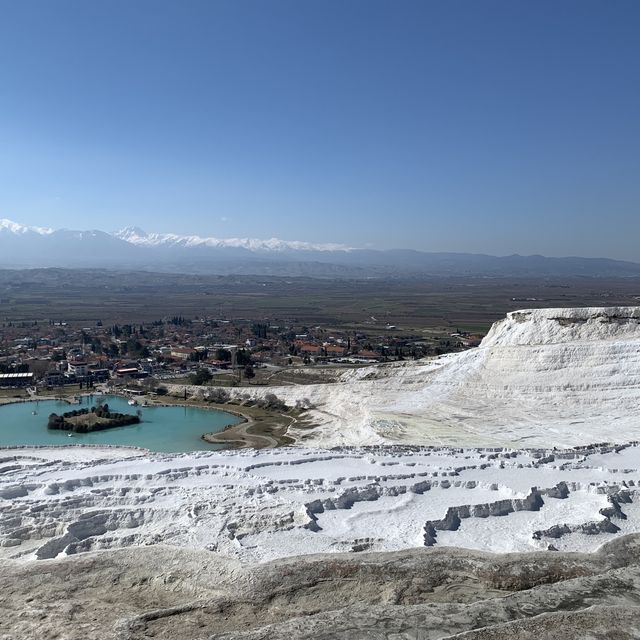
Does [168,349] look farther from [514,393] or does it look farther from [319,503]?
[319,503]

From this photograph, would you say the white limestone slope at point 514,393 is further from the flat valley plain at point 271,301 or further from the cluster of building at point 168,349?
the flat valley plain at point 271,301

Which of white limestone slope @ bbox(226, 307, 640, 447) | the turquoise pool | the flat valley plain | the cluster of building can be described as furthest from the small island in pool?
the flat valley plain

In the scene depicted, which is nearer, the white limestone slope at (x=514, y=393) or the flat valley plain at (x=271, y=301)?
the white limestone slope at (x=514, y=393)

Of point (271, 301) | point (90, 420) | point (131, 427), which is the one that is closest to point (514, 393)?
point (131, 427)

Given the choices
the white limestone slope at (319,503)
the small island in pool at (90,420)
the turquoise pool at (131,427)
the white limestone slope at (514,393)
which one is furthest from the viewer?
the small island in pool at (90,420)

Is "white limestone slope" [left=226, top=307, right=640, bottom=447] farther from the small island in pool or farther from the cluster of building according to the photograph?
the cluster of building

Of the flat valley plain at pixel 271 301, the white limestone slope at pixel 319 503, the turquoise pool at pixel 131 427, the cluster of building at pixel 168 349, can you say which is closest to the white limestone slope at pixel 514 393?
the white limestone slope at pixel 319 503
